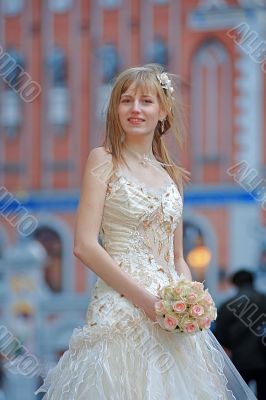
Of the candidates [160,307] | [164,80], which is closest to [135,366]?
[160,307]

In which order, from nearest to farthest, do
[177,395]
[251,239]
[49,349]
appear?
[177,395]
[251,239]
[49,349]

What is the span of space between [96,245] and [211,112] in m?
9.87

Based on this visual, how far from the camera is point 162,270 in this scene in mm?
3104

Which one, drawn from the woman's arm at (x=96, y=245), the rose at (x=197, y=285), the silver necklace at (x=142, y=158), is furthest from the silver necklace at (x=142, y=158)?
the rose at (x=197, y=285)

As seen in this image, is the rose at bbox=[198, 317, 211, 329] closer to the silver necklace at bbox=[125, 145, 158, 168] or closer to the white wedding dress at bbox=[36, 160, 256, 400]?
the white wedding dress at bbox=[36, 160, 256, 400]

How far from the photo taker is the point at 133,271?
306cm

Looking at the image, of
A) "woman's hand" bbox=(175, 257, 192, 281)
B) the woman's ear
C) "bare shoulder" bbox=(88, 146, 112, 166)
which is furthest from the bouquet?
the woman's ear

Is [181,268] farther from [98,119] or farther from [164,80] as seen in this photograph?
[98,119]

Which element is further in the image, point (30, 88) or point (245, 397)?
point (30, 88)

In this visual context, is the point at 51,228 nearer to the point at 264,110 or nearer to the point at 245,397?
the point at 264,110

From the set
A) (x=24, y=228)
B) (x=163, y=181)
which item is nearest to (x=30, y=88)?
(x=24, y=228)

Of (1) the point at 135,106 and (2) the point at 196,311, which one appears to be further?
→ (1) the point at 135,106

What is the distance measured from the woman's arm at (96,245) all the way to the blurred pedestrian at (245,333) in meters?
2.95

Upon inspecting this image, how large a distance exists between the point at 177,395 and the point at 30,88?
34.5ft
